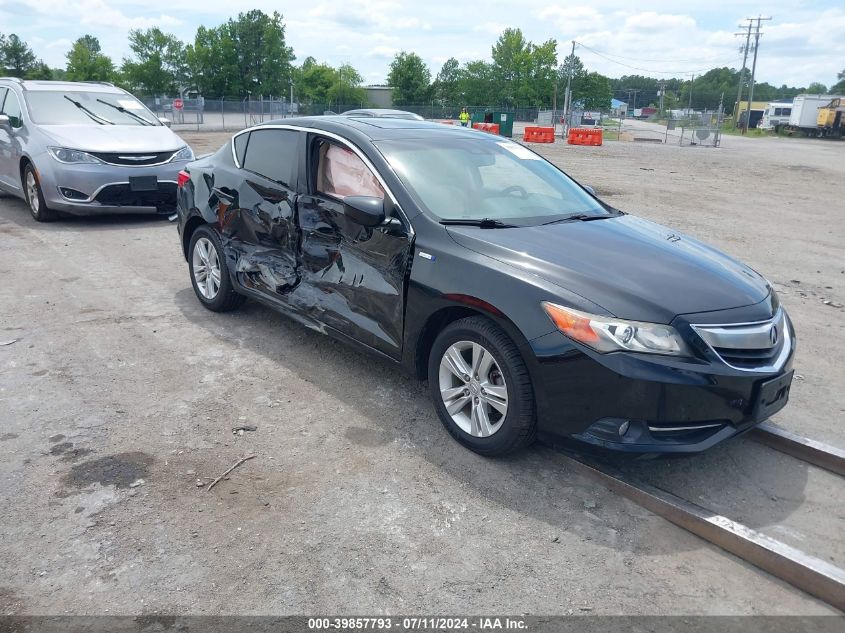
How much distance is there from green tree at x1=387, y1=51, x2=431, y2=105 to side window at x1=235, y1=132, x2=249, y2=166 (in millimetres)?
88311

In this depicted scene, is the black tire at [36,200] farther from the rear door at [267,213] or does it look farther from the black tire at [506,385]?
the black tire at [506,385]

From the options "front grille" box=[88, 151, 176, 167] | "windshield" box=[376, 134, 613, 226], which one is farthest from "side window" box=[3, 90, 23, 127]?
"windshield" box=[376, 134, 613, 226]

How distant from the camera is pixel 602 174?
767 inches

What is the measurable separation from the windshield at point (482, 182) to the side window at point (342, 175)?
179mm

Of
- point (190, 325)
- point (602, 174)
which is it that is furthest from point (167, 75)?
point (190, 325)

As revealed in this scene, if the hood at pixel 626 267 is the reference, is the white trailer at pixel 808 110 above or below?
above

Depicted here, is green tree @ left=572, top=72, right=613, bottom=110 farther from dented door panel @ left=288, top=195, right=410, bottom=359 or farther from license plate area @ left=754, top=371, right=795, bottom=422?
license plate area @ left=754, top=371, right=795, bottom=422

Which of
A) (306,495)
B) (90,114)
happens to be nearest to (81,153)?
(90,114)

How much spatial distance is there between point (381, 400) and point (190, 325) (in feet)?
7.07

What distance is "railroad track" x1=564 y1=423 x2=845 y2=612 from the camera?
2904 mm

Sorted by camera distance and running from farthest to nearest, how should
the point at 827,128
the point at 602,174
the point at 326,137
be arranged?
the point at 827,128
the point at 602,174
the point at 326,137

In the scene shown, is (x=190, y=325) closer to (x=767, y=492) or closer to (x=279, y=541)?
(x=279, y=541)

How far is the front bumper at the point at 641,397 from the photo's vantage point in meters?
3.27

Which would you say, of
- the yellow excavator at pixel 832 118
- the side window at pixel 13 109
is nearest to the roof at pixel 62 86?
the side window at pixel 13 109
